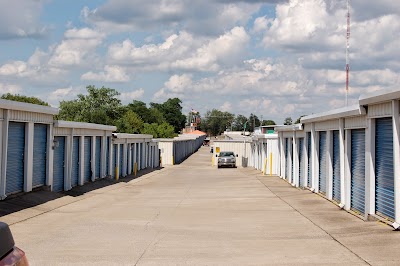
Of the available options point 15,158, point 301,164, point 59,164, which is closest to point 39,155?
point 15,158

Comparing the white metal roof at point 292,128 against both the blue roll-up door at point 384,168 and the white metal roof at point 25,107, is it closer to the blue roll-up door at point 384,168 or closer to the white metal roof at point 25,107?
the white metal roof at point 25,107

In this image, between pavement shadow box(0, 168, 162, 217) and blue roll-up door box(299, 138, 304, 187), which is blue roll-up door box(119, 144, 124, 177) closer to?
pavement shadow box(0, 168, 162, 217)

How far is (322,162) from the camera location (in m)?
23.0

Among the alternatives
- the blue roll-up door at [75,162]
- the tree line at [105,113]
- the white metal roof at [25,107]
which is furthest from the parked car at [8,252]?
the tree line at [105,113]

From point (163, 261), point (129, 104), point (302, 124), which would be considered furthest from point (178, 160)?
point (129, 104)

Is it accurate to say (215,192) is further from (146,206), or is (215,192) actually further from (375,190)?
(375,190)

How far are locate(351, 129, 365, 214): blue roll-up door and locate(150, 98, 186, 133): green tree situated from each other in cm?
16755

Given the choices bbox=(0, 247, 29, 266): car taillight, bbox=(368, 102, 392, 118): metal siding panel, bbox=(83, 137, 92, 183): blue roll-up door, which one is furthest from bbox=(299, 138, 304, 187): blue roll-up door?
bbox=(0, 247, 29, 266): car taillight

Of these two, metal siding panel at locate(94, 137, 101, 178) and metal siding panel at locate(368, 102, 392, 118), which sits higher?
metal siding panel at locate(368, 102, 392, 118)

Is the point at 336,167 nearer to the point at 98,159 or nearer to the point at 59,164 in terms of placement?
the point at 59,164

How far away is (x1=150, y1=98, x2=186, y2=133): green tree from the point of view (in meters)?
188

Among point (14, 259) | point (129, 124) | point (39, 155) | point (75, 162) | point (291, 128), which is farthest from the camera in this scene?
point (129, 124)

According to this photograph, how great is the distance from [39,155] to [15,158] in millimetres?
2471

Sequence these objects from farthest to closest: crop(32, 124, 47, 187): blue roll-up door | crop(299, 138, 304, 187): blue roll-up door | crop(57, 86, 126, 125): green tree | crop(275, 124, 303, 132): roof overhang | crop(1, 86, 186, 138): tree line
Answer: crop(57, 86, 126, 125): green tree < crop(1, 86, 186, 138): tree line < crop(299, 138, 304, 187): blue roll-up door < crop(275, 124, 303, 132): roof overhang < crop(32, 124, 47, 187): blue roll-up door
